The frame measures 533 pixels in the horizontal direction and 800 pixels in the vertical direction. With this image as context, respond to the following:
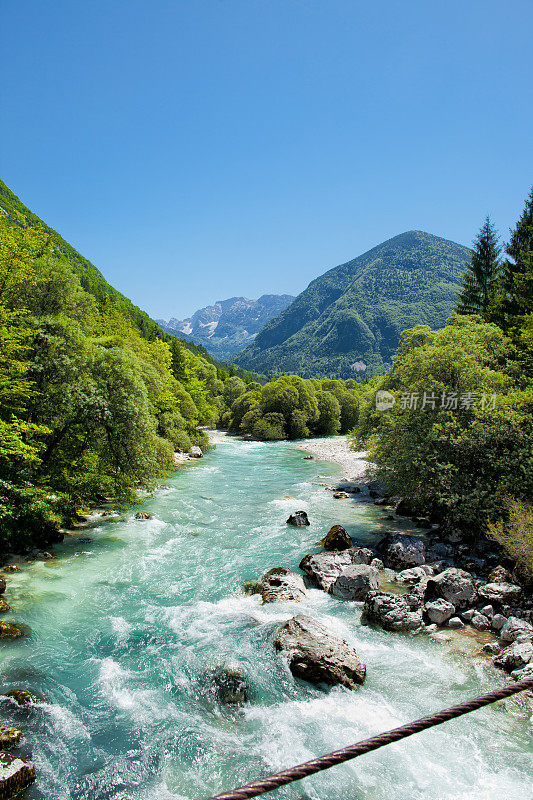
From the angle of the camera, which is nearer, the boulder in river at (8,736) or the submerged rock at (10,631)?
the boulder in river at (8,736)

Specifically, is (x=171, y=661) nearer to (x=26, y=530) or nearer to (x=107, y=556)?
(x=107, y=556)

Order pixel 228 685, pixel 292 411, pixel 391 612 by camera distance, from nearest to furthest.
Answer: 1. pixel 228 685
2. pixel 391 612
3. pixel 292 411

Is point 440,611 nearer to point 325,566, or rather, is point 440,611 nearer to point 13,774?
point 325,566

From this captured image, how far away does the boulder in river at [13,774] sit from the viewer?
277 inches

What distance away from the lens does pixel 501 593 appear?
1338 cm

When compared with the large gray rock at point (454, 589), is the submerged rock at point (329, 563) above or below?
below

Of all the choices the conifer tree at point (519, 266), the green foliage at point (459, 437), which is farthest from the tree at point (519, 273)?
the green foliage at point (459, 437)

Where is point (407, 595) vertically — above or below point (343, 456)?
above

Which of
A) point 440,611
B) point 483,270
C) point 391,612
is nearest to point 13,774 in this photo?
point 391,612

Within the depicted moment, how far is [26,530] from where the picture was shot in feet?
56.4

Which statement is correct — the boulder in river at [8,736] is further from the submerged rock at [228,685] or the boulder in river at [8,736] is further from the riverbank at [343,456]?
the riverbank at [343,456]

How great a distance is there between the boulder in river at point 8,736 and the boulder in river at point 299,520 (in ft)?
51.2

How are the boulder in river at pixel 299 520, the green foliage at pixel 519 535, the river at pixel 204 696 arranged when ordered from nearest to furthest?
the river at pixel 204 696 → the green foliage at pixel 519 535 → the boulder in river at pixel 299 520

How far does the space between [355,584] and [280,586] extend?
8.67 feet
